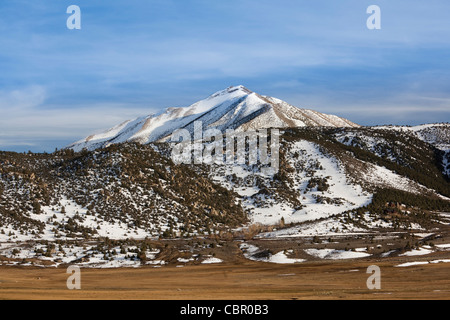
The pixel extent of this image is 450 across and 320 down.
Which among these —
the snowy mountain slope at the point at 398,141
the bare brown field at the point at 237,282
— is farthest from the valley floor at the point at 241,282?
the snowy mountain slope at the point at 398,141

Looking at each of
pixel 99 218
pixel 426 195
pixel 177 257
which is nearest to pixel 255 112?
pixel 426 195

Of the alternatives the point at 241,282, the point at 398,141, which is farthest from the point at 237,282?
the point at 398,141

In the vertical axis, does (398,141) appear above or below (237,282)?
above

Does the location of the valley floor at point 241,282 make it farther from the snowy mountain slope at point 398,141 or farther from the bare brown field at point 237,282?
the snowy mountain slope at point 398,141

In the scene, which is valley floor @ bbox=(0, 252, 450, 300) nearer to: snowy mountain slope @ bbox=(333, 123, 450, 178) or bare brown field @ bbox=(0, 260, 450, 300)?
bare brown field @ bbox=(0, 260, 450, 300)

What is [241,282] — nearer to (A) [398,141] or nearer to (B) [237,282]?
(B) [237,282]

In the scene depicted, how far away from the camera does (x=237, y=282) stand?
105 ft

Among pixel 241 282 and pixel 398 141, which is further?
pixel 398 141

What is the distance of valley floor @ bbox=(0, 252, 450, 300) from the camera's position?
2450 cm

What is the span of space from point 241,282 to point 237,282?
0.27 metres

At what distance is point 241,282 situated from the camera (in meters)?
31.9

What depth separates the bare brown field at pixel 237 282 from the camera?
24434 mm

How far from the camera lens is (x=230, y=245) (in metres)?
51.9
